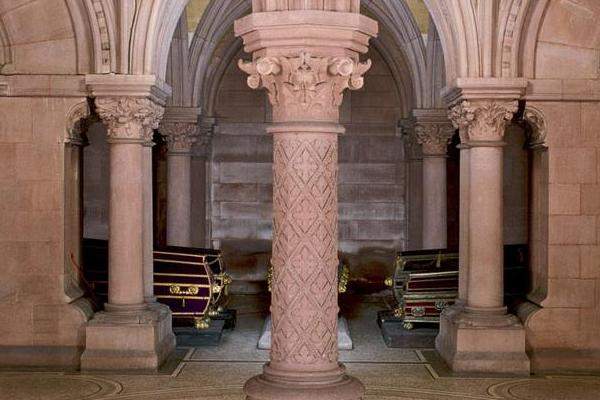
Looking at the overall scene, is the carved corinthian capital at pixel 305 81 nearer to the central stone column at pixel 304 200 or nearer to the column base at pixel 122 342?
the central stone column at pixel 304 200

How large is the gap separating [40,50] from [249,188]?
28.9 ft

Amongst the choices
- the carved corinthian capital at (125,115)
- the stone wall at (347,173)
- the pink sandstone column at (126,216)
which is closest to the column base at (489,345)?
the pink sandstone column at (126,216)

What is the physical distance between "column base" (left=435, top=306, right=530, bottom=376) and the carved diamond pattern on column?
438 cm

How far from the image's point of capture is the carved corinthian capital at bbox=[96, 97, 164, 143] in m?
11.4

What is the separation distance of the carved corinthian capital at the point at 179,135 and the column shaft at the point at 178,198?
87mm

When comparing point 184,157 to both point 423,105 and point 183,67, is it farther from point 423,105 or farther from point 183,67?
point 423,105

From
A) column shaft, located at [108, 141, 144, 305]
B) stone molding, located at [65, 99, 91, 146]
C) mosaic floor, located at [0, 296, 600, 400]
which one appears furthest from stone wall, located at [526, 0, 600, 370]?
stone molding, located at [65, 99, 91, 146]

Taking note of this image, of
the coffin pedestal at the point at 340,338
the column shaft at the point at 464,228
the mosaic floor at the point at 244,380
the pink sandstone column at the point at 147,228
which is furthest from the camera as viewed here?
the coffin pedestal at the point at 340,338

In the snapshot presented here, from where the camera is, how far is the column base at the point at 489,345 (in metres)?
11.3

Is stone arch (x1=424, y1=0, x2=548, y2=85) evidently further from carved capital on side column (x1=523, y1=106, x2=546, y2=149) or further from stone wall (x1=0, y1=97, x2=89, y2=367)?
stone wall (x1=0, y1=97, x2=89, y2=367)

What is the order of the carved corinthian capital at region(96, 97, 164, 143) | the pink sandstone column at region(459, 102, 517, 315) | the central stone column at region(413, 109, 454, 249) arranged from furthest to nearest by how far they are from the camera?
1. the central stone column at region(413, 109, 454, 249)
2. the pink sandstone column at region(459, 102, 517, 315)
3. the carved corinthian capital at region(96, 97, 164, 143)

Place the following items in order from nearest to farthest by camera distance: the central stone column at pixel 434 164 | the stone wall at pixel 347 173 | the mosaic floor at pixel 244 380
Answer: the mosaic floor at pixel 244 380, the central stone column at pixel 434 164, the stone wall at pixel 347 173

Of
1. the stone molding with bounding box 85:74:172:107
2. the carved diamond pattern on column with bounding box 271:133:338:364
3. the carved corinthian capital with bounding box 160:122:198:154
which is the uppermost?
the stone molding with bounding box 85:74:172:107

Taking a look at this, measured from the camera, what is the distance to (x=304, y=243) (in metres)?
7.21
